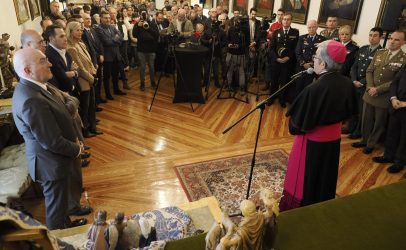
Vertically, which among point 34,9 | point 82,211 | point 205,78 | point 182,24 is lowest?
point 82,211

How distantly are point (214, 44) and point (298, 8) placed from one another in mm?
2061

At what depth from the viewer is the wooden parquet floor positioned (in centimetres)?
335

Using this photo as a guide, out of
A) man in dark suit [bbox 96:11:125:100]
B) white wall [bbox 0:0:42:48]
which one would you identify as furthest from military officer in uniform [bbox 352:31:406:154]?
white wall [bbox 0:0:42:48]

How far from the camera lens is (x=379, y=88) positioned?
4.02m

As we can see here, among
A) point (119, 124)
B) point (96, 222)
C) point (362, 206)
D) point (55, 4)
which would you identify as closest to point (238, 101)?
point (119, 124)

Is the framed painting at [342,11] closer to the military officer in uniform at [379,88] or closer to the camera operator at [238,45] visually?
the camera operator at [238,45]

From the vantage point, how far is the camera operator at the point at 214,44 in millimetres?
6398

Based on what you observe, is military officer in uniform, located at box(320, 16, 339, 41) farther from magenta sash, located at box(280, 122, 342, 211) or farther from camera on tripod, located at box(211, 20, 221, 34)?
magenta sash, located at box(280, 122, 342, 211)

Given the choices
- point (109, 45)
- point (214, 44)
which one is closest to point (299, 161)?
point (109, 45)

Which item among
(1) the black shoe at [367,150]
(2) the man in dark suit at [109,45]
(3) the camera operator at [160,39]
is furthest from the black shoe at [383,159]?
(3) the camera operator at [160,39]

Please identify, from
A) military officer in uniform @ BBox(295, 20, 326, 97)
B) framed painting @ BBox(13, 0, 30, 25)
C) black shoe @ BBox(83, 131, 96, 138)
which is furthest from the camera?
military officer in uniform @ BBox(295, 20, 326, 97)

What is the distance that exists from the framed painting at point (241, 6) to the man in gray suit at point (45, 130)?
24.3 feet

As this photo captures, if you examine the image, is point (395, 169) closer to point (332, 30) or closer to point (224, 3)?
point (332, 30)

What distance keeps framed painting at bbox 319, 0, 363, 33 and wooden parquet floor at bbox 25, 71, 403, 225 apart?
6.32ft
